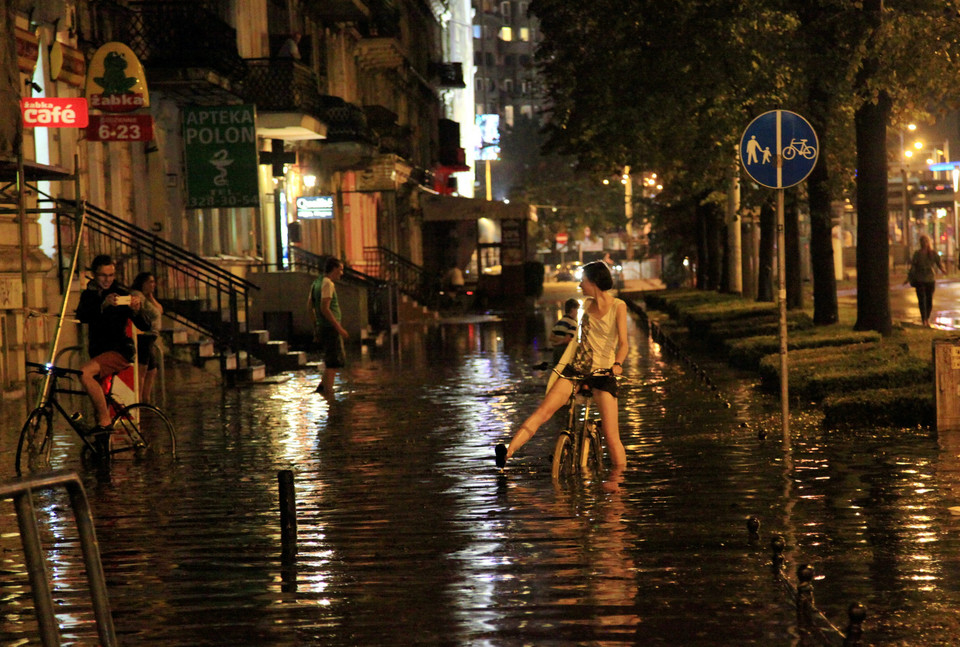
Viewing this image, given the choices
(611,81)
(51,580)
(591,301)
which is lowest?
(51,580)

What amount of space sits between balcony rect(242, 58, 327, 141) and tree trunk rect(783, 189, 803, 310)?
11436mm

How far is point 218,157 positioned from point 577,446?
1610cm

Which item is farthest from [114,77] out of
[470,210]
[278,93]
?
[470,210]

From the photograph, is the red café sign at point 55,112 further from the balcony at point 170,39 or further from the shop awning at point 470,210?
the shop awning at point 470,210

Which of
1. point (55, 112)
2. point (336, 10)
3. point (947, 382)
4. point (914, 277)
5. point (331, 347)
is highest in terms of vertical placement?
point (336, 10)

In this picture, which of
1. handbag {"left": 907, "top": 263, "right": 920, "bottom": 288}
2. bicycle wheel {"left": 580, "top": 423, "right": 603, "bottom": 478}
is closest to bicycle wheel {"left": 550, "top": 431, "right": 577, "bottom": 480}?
bicycle wheel {"left": 580, "top": 423, "right": 603, "bottom": 478}

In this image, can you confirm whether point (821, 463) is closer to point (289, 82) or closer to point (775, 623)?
point (775, 623)

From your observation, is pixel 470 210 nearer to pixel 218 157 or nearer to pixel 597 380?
pixel 218 157

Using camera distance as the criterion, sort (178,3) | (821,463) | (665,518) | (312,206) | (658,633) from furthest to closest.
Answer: (312,206), (178,3), (821,463), (665,518), (658,633)

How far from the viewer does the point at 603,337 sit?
11.2 metres

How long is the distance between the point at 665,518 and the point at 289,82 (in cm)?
2448

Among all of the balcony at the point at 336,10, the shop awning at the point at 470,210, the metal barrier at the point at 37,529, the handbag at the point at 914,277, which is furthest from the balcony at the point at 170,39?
the shop awning at the point at 470,210

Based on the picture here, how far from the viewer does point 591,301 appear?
1130 centimetres

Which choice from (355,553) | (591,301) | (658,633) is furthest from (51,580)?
(591,301)
